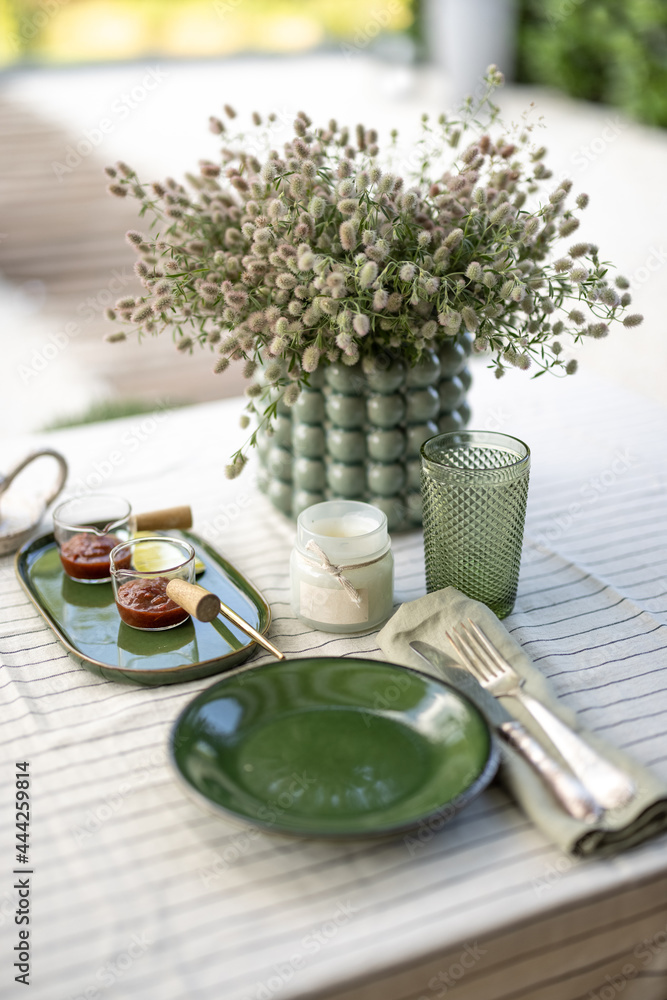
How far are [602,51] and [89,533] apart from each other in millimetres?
4043

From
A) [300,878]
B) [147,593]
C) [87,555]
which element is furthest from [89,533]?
[300,878]

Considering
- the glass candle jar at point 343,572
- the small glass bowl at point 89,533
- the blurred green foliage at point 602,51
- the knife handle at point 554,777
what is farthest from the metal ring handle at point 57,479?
the blurred green foliage at point 602,51

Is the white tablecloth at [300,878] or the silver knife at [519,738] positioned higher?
the silver knife at [519,738]

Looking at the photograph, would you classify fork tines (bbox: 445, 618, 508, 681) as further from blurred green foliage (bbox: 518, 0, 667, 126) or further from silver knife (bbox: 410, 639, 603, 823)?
blurred green foliage (bbox: 518, 0, 667, 126)

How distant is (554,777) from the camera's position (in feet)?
2.44

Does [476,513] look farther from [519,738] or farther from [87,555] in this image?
[87,555]

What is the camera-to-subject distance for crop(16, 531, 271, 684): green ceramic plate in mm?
918

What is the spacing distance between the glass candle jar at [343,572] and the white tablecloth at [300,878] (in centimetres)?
2

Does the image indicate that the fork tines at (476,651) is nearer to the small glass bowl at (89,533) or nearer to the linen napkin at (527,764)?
the linen napkin at (527,764)

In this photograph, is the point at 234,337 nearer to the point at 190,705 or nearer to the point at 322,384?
the point at 322,384

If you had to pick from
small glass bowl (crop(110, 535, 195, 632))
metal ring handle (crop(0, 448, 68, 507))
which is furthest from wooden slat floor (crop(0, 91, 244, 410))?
small glass bowl (crop(110, 535, 195, 632))

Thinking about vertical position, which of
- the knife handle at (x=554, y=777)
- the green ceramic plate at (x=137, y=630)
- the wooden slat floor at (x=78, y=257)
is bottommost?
the wooden slat floor at (x=78, y=257)

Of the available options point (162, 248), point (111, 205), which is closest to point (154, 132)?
point (111, 205)

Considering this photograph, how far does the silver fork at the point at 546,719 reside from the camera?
73 cm
